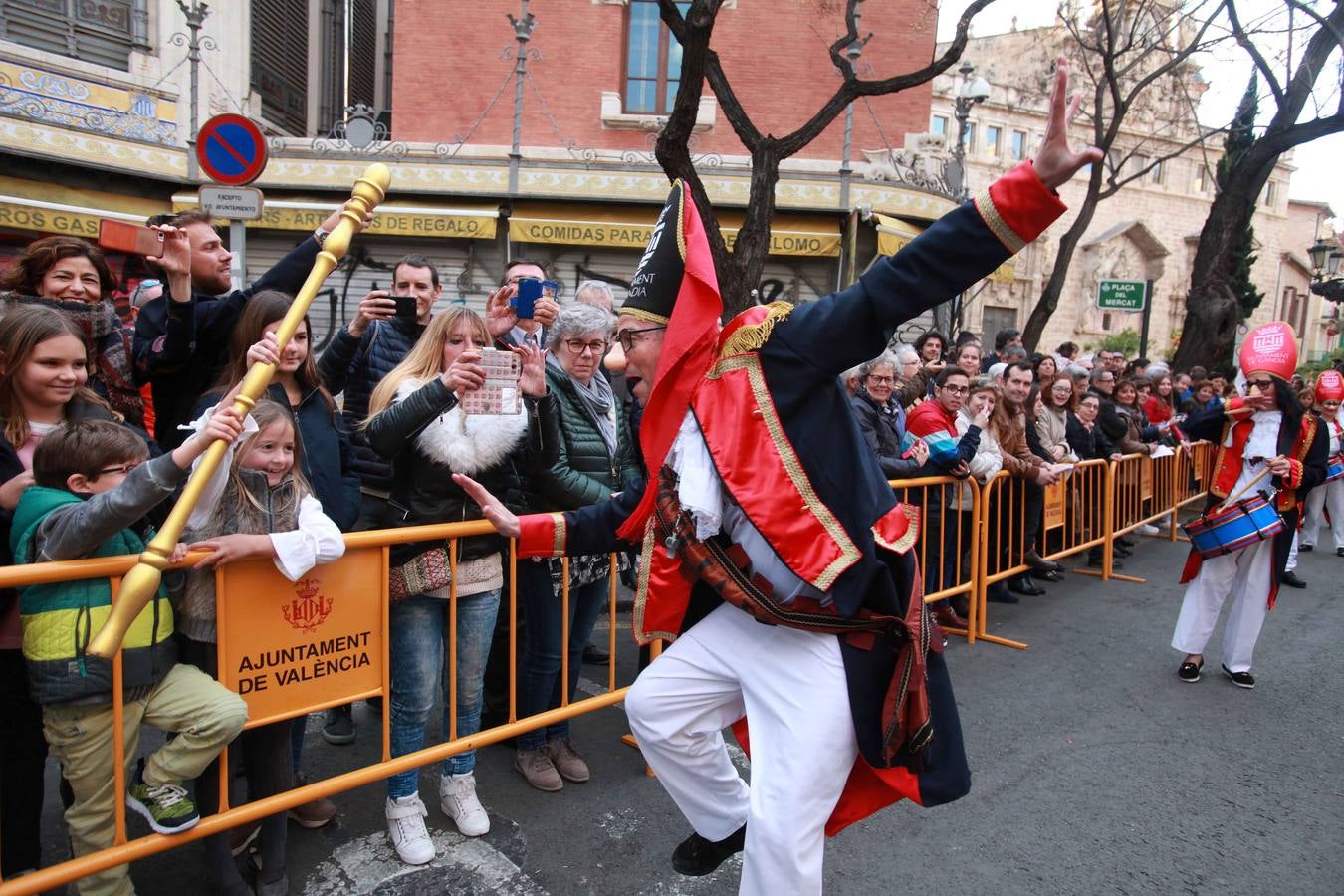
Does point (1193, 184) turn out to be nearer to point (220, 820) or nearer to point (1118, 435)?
point (1118, 435)

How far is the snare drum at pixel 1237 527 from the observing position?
528 centimetres

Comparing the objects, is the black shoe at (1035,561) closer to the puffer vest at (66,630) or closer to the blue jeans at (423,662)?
the blue jeans at (423,662)

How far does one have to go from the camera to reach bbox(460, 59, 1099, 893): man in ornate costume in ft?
7.38

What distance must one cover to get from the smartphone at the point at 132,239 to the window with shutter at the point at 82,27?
12851 mm

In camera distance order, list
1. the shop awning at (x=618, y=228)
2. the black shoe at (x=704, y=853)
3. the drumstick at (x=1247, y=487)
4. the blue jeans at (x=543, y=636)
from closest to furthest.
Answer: the black shoe at (x=704, y=853)
the blue jeans at (x=543, y=636)
the drumstick at (x=1247, y=487)
the shop awning at (x=618, y=228)

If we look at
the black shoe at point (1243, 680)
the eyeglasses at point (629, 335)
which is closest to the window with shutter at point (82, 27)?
the eyeglasses at point (629, 335)

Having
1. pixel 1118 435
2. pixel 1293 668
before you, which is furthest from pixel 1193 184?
pixel 1293 668

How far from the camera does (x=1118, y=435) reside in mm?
8773

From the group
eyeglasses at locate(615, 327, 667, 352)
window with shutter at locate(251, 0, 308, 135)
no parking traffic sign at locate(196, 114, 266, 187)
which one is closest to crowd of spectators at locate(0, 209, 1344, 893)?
eyeglasses at locate(615, 327, 667, 352)

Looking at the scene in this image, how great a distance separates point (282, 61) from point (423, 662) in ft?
59.9

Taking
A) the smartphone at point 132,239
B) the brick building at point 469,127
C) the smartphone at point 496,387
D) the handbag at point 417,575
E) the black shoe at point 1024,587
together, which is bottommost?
the black shoe at point 1024,587

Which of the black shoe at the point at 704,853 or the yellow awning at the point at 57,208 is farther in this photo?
the yellow awning at the point at 57,208

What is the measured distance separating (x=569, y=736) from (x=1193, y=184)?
5620cm

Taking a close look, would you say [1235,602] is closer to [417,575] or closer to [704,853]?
[704,853]
